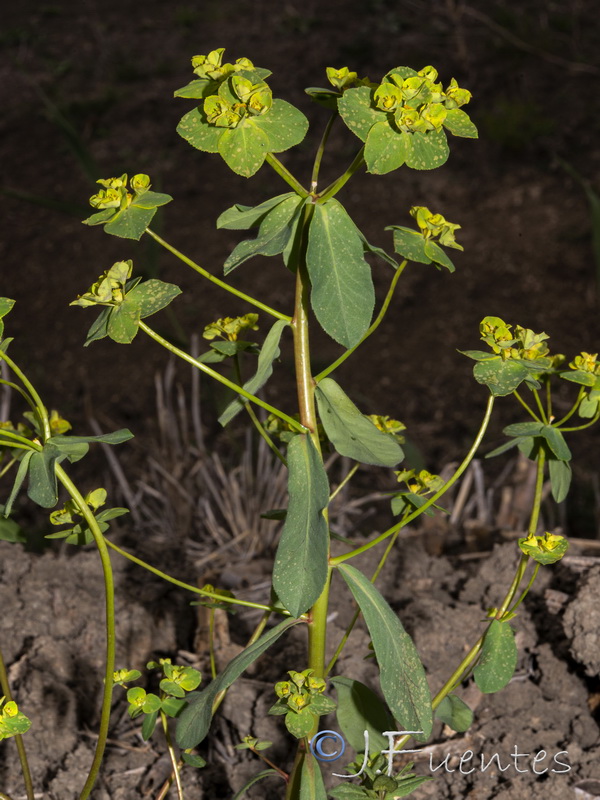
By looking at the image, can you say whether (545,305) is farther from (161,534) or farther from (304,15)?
(304,15)

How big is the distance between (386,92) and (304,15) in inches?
169

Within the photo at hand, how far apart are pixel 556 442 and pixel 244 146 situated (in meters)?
0.42

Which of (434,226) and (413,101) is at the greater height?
(413,101)

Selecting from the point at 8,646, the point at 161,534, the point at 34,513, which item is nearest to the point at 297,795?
the point at 8,646

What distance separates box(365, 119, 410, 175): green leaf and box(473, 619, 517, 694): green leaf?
0.46 m

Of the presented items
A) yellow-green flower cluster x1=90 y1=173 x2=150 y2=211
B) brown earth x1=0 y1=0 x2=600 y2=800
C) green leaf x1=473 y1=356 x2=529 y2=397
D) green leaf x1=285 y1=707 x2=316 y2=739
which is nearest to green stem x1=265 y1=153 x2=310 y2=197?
yellow-green flower cluster x1=90 y1=173 x2=150 y2=211

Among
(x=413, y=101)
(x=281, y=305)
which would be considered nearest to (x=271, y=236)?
(x=413, y=101)

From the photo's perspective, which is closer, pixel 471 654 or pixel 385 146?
pixel 385 146

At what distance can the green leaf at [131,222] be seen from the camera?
2.56 ft

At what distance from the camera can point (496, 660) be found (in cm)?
92

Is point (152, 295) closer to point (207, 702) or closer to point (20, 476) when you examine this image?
point (20, 476)

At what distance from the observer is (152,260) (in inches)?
85.5

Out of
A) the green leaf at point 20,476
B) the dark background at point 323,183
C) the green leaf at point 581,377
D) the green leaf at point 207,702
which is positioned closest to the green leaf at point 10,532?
the green leaf at point 20,476

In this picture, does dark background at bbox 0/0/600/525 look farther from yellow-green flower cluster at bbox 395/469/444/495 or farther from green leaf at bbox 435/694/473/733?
green leaf at bbox 435/694/473/733
